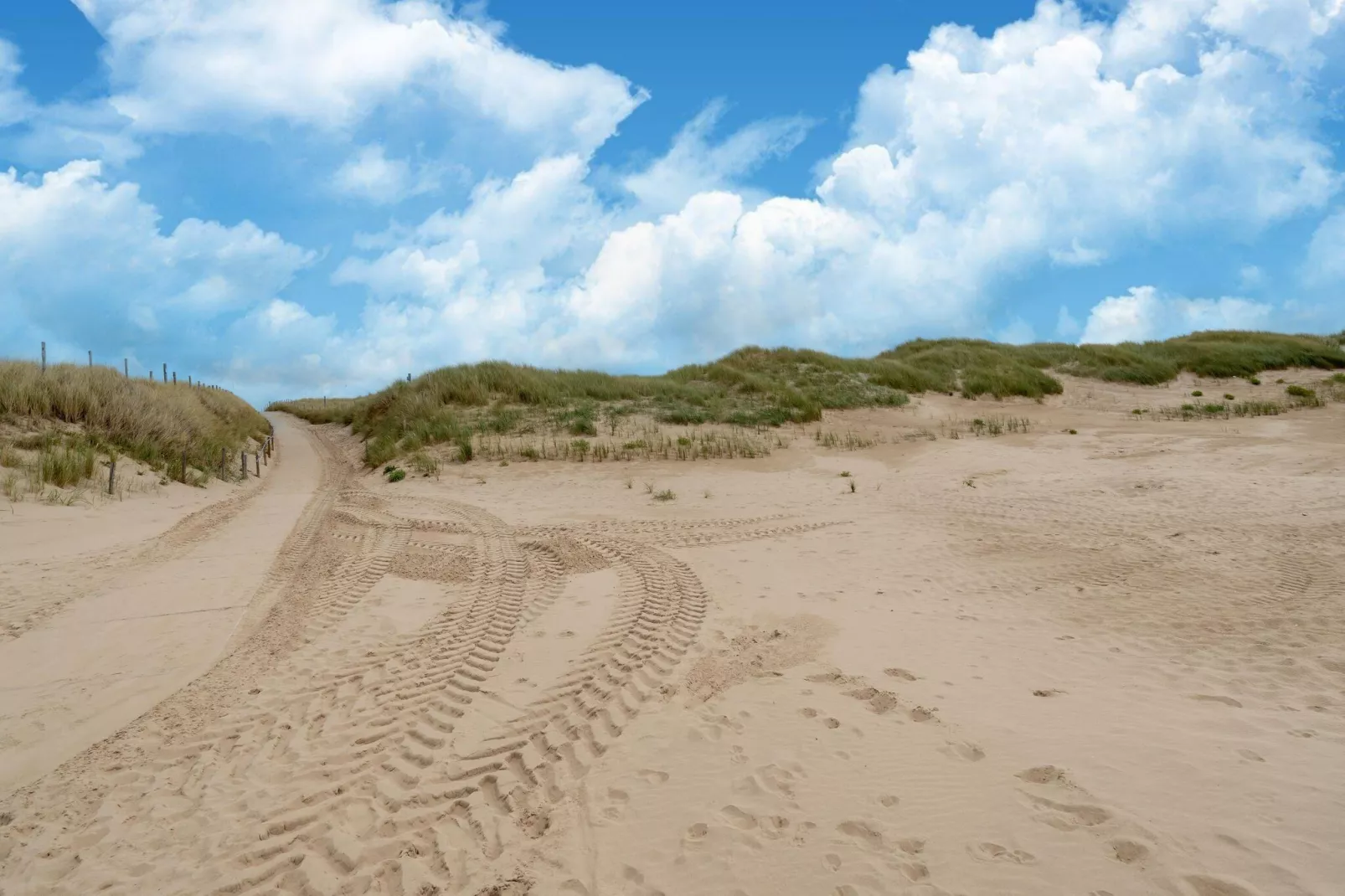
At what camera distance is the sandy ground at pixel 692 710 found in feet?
10.6

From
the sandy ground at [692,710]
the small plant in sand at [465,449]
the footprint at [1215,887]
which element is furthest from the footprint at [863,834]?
the small plant in sand at [465,449]

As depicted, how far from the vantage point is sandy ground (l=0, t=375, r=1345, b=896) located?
127 inches

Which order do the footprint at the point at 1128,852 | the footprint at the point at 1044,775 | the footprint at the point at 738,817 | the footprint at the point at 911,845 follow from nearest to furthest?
the footprint at the point at 1128,852 → the footprint at the point at 911,845 → the footprint at the point at 738,817 → the footprint at the point at 1044,775

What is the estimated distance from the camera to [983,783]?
12.3 ft

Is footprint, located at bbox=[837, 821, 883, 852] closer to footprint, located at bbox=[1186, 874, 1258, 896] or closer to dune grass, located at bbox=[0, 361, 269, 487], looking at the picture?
footprint, located at bbox=[1186, 874, 1258, 896]

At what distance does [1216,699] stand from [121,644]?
26.6 feet

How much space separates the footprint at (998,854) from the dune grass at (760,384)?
1551cm

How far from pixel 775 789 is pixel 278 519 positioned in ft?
35.6

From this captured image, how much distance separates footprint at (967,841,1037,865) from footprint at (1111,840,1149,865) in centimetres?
35

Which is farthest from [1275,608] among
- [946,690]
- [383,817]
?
[383,817]

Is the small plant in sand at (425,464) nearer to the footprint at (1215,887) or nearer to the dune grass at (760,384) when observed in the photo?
the dune grass at (760,384)

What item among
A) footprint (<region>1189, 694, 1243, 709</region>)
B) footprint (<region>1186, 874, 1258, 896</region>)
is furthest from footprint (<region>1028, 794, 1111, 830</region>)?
footprint (<region>1189, 694, 1243, 709</region>)

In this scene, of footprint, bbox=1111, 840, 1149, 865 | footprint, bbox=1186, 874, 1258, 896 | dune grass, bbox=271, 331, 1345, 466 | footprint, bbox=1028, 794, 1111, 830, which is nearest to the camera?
footprint, bbox=1186, 874, 1258, 896

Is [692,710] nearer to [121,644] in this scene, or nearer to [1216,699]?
[1216,699]
